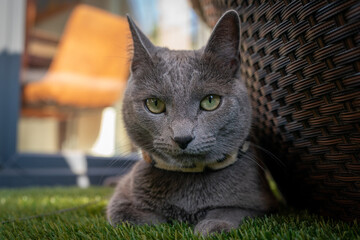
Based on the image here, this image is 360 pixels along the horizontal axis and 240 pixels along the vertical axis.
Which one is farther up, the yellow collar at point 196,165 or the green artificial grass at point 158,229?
the yellow collar at point 196,165

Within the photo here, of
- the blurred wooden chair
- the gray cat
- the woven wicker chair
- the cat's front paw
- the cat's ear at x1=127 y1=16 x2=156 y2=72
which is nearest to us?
the woven wicker chair

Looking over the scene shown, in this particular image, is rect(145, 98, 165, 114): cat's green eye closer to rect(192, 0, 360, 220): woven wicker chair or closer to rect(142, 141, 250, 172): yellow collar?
rect(142, 141, 250, 172): yellow collar

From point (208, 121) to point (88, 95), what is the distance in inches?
80.3

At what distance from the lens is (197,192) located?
0.95 metres

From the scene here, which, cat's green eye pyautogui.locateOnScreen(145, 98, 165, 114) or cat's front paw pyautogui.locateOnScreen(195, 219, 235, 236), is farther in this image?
cat's green eye pyautogui.locateOnScreen(145, 98, 165, 114)

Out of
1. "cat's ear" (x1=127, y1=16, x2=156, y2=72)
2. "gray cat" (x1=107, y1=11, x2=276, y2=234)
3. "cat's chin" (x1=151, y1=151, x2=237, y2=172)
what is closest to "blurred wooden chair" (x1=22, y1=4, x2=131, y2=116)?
"cat's ear" (x1=127, y1=16, x2=156, y2=72)

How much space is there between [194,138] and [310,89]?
12.8 inches

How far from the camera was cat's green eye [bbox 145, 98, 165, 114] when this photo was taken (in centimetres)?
96

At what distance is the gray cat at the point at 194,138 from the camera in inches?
35.9

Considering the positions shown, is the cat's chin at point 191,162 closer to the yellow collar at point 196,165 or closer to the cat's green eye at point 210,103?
the yellow collar at point 196,165

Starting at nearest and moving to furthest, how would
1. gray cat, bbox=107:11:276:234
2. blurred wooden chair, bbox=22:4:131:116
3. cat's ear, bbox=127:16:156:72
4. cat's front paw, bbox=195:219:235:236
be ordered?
cat's front paw, bbox=195:219:235:236 → gray cat, bbox=107:11:276:234 → cat's ear, bbox=127:16:156:72 → blurred wooden chair, bbox=22:4:131:116

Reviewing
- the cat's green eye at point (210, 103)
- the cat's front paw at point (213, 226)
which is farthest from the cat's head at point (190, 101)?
the cat's front paw at point (213, 226)

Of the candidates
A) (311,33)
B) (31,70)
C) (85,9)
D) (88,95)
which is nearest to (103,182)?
(88,95)

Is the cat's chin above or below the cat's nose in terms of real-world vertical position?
below
